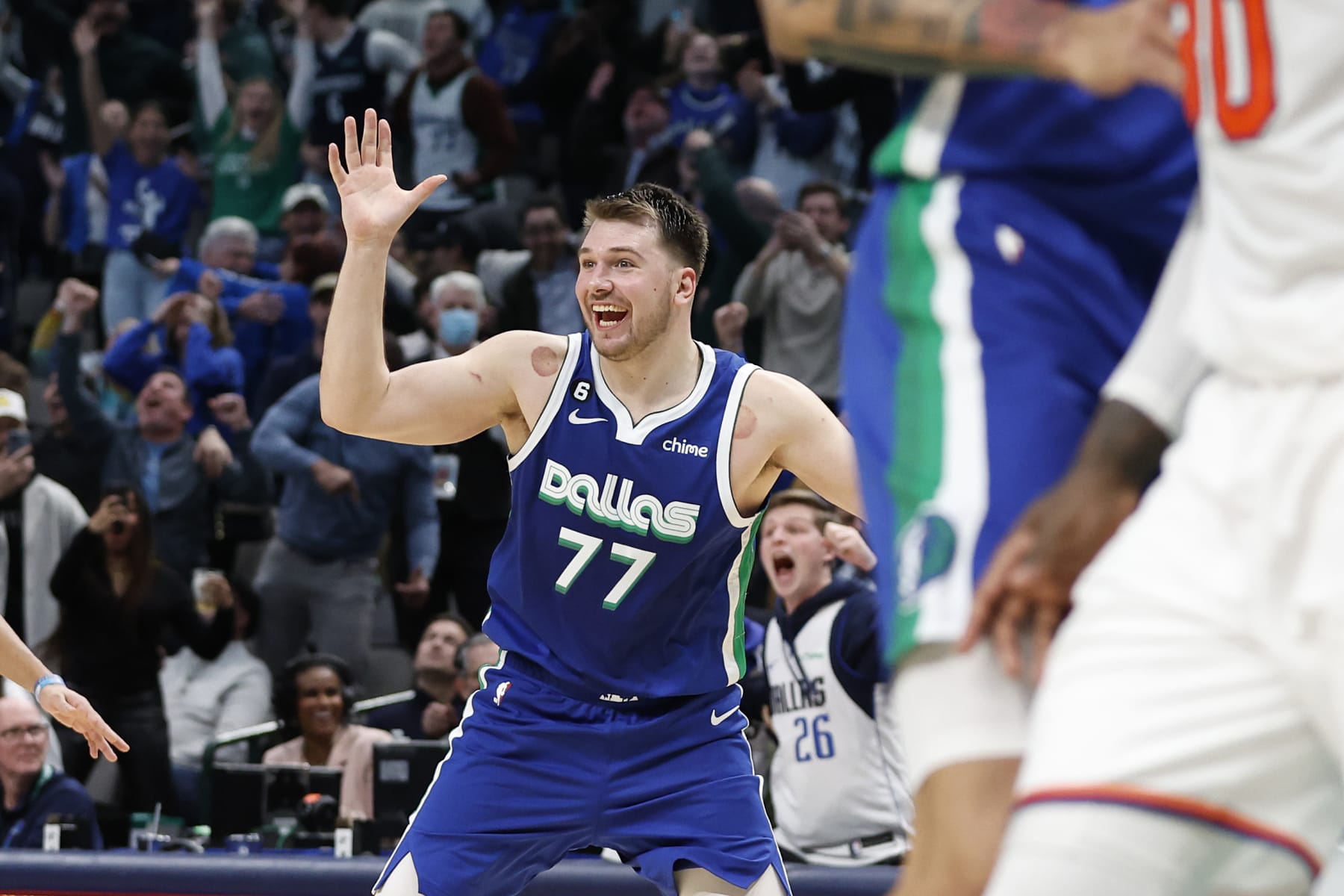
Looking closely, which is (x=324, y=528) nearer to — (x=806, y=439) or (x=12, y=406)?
(x=12, y=406)

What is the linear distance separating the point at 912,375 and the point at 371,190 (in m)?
2.25

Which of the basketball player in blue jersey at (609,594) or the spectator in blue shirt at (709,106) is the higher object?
the spectator in blue shirt at (709,106)

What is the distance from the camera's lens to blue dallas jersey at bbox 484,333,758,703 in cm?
472

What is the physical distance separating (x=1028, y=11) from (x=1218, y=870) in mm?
Answer: 1087

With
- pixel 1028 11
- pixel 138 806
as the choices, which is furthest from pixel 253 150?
pixel 1028 11

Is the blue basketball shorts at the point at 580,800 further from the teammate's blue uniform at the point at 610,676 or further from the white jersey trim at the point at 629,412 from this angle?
the white jersey trim at the point at 629,412

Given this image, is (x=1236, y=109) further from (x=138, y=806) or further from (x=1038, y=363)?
(x=138, y=806)

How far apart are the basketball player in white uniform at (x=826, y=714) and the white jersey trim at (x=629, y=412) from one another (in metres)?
2.33

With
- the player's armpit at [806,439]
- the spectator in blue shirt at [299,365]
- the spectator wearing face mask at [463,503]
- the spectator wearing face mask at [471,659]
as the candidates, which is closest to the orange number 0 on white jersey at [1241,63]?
the player's armpit at [806,439]

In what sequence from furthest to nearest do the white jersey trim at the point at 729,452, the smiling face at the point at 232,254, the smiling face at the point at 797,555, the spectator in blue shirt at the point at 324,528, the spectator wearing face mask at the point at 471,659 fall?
the smiling face at the point at 232,254 < the spectator in blue shirt at the point at 324,528 < the spectator wearing face mask at the point at 471,659 < the smiling face at the point at 797,555 < the white jersey trim at the point at 729,452

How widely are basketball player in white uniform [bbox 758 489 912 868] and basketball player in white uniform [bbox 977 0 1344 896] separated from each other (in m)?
5.04

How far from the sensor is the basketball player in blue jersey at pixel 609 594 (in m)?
4.65

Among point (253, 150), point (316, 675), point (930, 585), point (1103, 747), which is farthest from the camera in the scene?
point (253, 150)

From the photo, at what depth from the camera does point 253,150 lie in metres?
12.7
